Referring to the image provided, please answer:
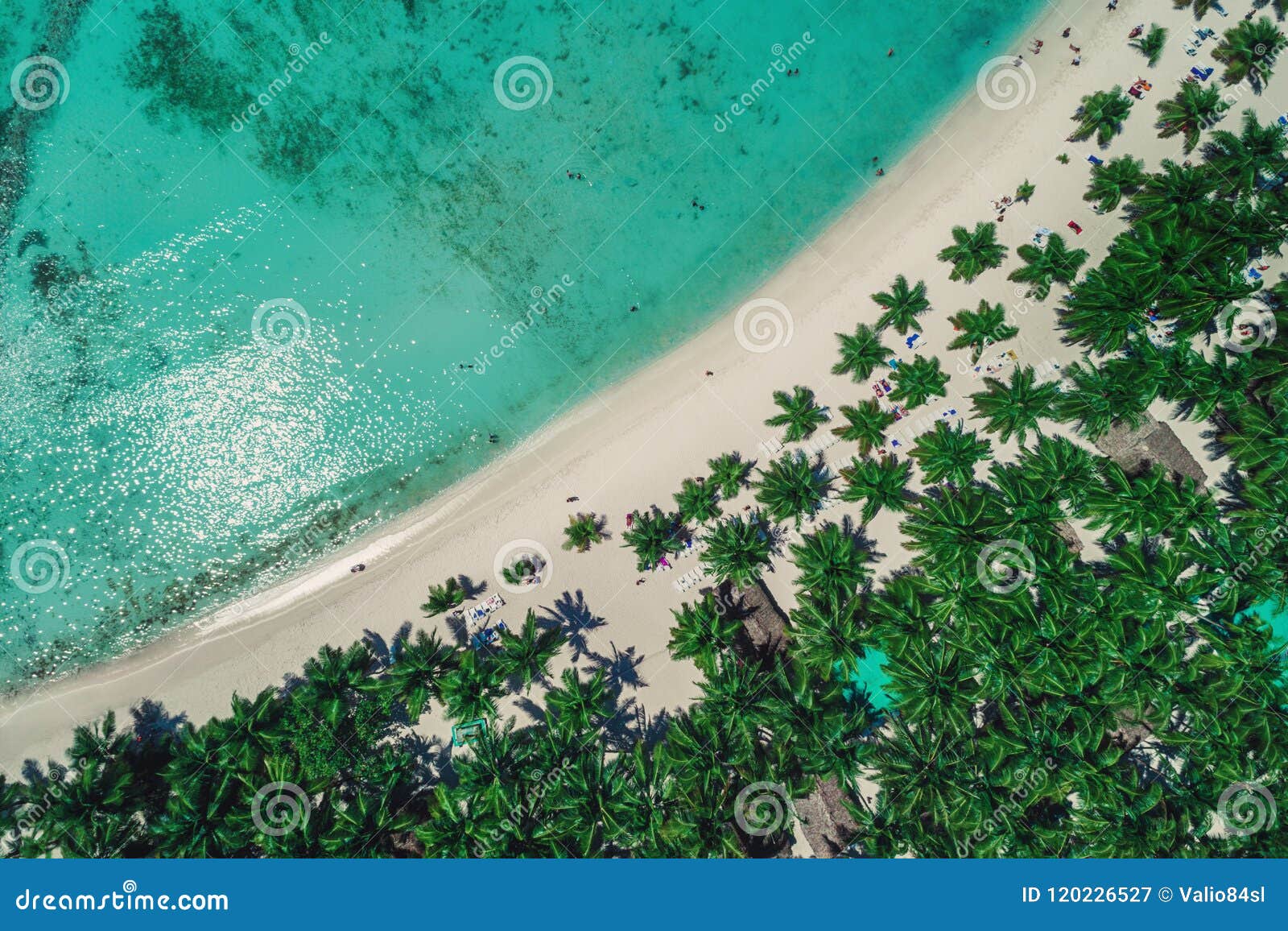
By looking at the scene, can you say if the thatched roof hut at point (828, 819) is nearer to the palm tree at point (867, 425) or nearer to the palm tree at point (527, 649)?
the palm tree at point (527, 649)

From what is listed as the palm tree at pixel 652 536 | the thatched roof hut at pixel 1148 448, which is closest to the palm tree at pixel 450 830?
the palm tree at pixel 652 536

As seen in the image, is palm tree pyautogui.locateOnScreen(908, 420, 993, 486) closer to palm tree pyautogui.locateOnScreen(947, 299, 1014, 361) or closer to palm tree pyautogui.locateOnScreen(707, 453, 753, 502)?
palm tree pyautogui.locateOnScreen(947, 299, 1014, 361)

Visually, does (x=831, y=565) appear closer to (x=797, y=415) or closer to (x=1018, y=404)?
(x=797, y=415)

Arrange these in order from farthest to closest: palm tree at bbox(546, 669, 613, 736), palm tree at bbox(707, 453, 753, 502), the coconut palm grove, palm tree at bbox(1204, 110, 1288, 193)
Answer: palm tree at bbox(707, 453, 753, 502) → palm tree at bbox(1204, 110, 1288, 193) → palm tree at bbox(546, 669, 613, 736) → the coconut palm grove

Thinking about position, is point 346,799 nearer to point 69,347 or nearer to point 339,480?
point 339,480

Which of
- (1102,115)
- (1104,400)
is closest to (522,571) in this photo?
(1104,400)

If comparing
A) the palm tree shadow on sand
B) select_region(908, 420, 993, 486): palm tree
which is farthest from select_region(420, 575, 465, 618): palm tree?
select_region(908, 420, 993, 486): palm tree
